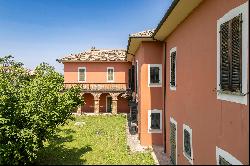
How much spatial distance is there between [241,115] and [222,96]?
3.81 feet

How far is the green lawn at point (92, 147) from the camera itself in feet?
47.7

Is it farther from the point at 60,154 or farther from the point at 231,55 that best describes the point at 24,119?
the point at 231,55

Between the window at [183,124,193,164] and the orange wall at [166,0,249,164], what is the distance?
0.24 m

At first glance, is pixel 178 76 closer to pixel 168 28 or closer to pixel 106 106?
pixel 168 28

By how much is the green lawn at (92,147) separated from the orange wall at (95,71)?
909 centimetres

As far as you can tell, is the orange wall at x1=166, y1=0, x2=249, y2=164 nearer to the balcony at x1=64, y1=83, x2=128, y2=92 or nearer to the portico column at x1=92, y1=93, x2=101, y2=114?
the balcony at x1=64, y1=83, x2=128, y2=92

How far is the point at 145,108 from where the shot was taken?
17516 millimetres

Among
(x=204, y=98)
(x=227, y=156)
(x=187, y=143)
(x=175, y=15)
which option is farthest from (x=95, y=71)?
(x=227, y=156)

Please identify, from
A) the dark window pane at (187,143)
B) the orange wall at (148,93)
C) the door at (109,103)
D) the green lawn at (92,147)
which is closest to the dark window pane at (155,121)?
the orange wall at (148,93)

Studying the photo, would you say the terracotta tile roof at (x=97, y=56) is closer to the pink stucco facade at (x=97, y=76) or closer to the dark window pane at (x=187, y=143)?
the pink stucco facade at (x=97, y=76)

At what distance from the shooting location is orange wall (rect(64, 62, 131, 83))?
35.5m

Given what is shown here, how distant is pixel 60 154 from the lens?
53.5 feet

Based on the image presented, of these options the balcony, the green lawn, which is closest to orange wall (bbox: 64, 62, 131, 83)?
the balcony

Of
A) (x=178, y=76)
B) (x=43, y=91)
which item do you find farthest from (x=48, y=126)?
(x=178, y=76)
